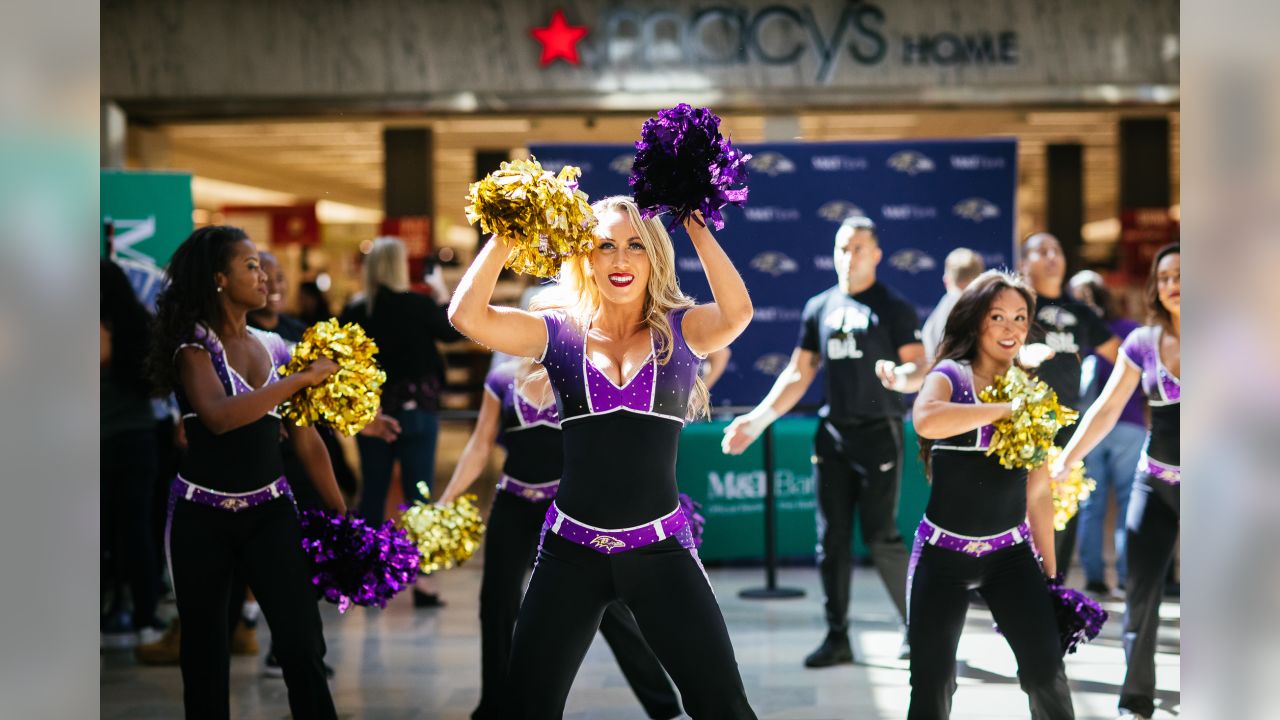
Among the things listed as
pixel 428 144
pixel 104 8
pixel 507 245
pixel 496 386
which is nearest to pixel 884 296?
pixel 496 386

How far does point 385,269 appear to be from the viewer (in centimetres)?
640

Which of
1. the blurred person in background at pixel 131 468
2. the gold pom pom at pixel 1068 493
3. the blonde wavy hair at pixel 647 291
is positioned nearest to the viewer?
the blonde wavy hair at pixel 647 291

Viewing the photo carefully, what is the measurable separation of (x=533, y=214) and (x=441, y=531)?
1435 millimetres

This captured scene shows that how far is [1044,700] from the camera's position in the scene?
366 centimetres

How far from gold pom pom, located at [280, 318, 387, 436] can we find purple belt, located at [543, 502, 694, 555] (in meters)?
0.98

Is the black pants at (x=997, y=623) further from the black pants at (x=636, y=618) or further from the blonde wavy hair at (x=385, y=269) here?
the blonde wavy hair at (x=385, y=269)

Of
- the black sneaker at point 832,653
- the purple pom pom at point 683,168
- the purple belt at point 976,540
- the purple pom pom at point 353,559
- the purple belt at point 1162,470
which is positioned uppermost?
the purple pom pom at point 683,168

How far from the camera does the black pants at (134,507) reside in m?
6.40

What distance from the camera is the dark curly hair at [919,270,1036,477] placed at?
402cm

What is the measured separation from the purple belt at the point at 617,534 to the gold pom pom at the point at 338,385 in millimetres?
975

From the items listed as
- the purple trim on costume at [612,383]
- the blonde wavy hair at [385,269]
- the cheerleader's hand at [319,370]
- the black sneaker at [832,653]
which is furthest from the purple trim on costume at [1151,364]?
the blonde wavy hair at [385,269]

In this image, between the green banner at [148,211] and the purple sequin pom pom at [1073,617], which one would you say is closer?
the purple sequin pom pom at [1073,617]

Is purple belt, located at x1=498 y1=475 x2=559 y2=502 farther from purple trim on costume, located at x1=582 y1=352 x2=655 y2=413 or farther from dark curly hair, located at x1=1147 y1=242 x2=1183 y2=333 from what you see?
dark curly hair, located at x1=1147 y1=242 x2=1183 y2=333
